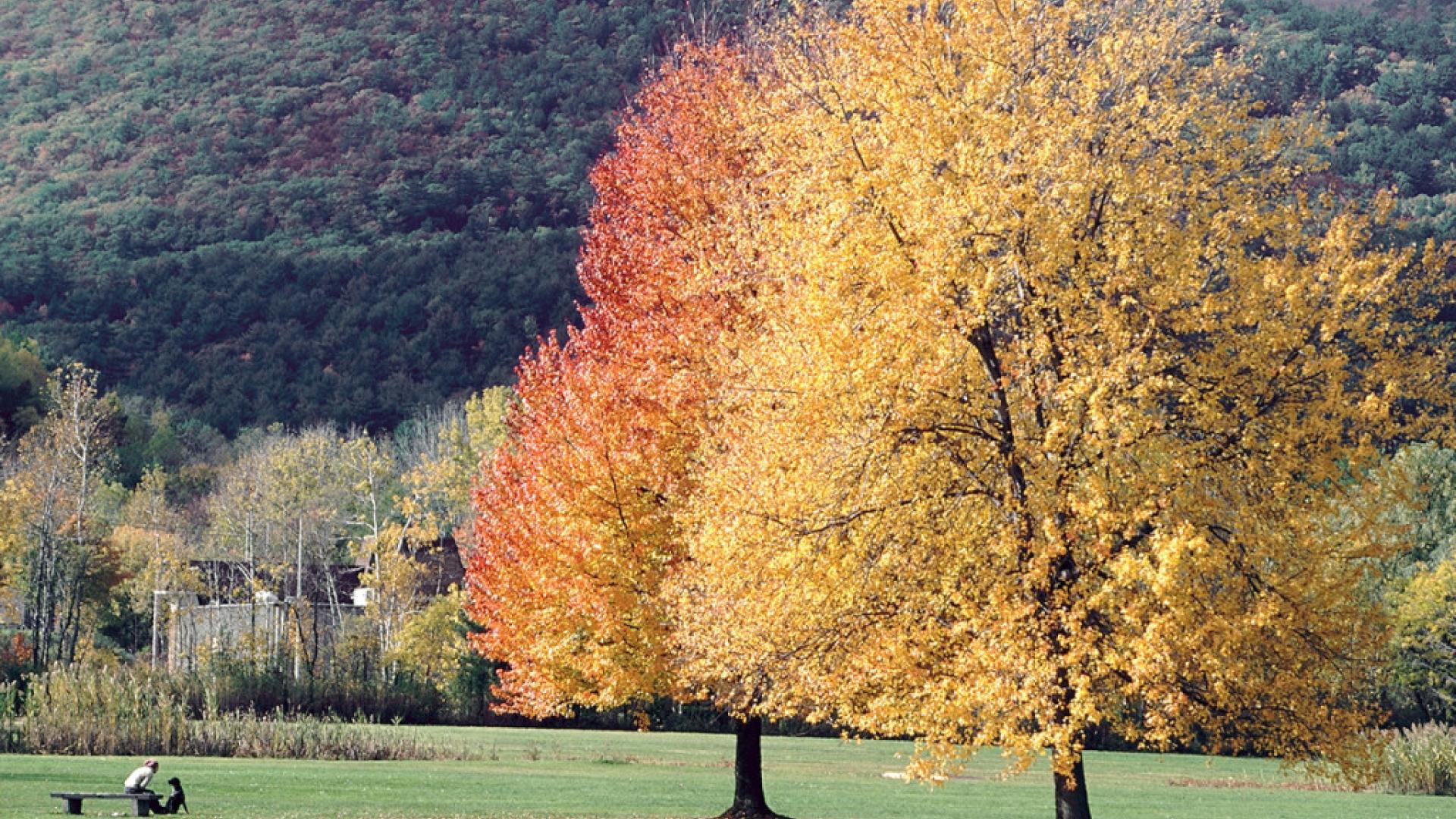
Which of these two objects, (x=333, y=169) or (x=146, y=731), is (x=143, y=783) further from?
(x=333, y=169)

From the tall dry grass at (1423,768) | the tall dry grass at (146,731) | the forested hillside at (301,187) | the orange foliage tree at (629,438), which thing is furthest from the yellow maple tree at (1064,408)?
the forested hillside at (301,187)

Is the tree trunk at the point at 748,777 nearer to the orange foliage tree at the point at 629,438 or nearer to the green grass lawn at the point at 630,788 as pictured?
the orange foliage tree at the point at 629,438

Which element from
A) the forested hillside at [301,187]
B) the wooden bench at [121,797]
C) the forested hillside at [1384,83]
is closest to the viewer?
the wooden bench at [121,797]

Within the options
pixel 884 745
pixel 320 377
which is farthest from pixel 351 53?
pixel 884 745

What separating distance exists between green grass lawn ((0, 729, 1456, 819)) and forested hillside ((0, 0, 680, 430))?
8660 cm

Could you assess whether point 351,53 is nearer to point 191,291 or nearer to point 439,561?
point 191,291

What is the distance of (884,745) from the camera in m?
52.4

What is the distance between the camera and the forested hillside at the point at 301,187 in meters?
132

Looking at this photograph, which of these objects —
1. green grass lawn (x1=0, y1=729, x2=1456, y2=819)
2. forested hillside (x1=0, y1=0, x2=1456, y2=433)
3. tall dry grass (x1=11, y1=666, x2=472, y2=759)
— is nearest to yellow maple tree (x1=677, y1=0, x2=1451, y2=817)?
green grass lawn (x1=0, y1=729, x2=1456, y2=819)

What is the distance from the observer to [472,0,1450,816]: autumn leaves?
51.0ft

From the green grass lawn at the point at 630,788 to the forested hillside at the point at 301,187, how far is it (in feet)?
284

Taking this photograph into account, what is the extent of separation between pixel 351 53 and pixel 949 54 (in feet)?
585

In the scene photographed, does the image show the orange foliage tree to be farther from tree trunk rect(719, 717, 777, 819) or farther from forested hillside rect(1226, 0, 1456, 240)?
forested hillside rect(1226, 0, 1456, 240)

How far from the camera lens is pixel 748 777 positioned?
23609mm
